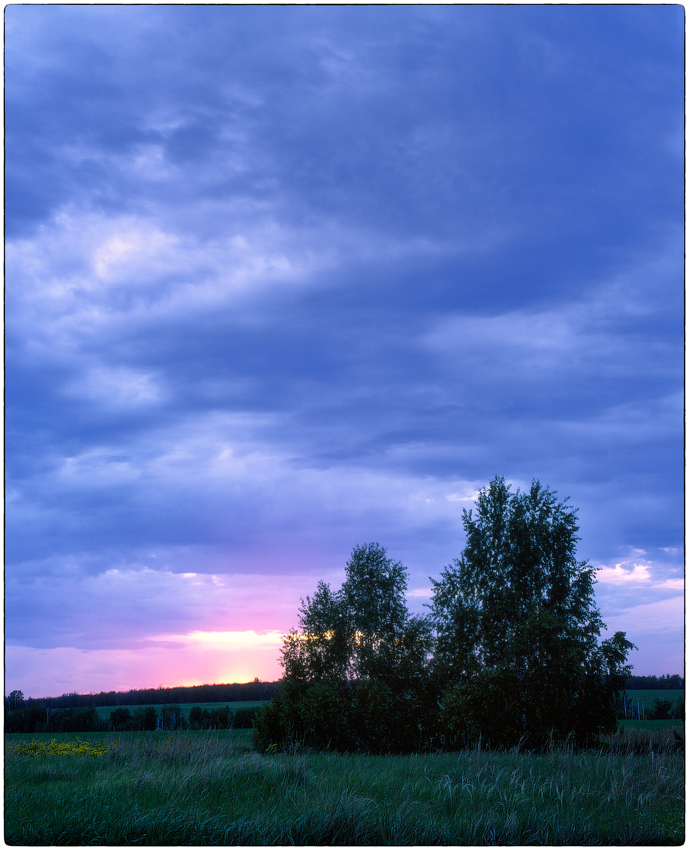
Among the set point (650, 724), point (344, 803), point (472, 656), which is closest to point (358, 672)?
point (472, 656)

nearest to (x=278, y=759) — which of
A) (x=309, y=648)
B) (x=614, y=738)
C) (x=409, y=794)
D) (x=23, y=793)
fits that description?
(x=409, y=794)

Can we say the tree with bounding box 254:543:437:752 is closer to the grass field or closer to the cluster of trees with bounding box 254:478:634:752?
the cluster of trees with bounding box 254:478:634:752

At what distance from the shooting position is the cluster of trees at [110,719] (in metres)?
16.7

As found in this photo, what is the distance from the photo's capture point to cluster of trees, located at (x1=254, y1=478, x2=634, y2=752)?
77.1 ft

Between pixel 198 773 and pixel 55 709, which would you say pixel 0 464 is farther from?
pixel 55 709

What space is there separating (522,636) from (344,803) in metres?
16.2

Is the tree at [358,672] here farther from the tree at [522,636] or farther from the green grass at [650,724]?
the green grass at [650,724]

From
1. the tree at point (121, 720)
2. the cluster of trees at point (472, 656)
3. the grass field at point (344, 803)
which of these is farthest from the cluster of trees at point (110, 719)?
the cluster of trees at point (472, 656)

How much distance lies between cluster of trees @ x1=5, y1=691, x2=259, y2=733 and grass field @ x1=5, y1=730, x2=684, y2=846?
8.02 ft

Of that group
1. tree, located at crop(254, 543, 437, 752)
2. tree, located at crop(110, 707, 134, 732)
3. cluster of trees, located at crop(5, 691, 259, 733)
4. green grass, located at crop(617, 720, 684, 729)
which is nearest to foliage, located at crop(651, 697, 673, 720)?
green grass, located at crop(617, 720, 684, 729)

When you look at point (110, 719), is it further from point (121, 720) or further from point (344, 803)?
point (344, 803)

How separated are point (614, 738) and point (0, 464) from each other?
25.1 m

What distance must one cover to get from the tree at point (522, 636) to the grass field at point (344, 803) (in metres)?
9.52

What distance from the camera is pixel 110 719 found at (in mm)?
19016
